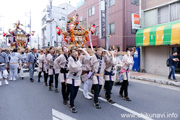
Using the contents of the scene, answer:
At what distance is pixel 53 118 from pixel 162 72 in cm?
926

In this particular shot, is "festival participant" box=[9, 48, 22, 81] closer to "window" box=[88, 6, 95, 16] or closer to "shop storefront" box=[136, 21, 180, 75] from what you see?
"shop storefront" box=[136, 21, 180, 75]

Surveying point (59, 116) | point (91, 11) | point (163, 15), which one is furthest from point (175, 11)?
point (91, 11)

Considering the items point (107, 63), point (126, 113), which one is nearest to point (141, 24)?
point (107, 63)

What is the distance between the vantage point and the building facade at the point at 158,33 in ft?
29.8

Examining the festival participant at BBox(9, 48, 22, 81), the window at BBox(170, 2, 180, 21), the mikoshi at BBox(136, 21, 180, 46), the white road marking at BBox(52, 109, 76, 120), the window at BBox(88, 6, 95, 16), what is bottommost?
the white road marking at BBox(52, 109, 76, 120)

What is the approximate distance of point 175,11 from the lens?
9.63 metres

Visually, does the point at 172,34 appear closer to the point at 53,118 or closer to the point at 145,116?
the point at 145,116

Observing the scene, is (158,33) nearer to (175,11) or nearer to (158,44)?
(158,44)

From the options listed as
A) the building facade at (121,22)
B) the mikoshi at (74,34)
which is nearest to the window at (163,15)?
the building facade at (121,22)

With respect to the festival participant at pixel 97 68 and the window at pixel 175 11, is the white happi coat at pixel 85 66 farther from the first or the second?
the window at pixel 175 11

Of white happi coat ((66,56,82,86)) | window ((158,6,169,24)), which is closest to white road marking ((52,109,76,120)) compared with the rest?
white happi coat ((66,56,82,86))

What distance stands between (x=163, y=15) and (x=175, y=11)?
91 cm

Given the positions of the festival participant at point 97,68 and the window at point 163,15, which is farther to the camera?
the window at point 163,15

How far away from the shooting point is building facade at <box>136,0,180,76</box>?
29.8 feet
